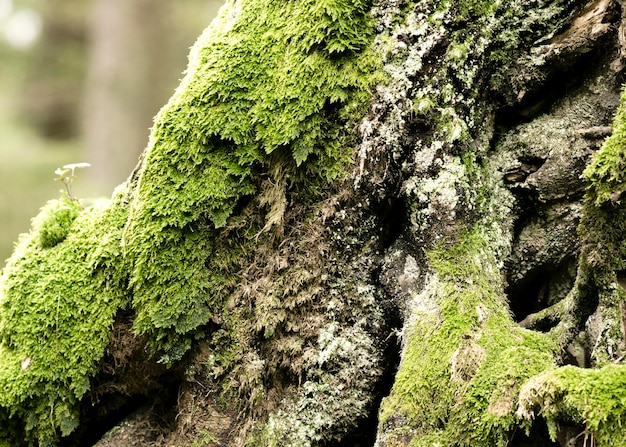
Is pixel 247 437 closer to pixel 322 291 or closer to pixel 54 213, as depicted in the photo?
pixel 322 291

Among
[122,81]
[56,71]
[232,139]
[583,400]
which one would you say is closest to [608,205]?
[583,400]

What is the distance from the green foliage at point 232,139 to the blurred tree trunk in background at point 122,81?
5901mm

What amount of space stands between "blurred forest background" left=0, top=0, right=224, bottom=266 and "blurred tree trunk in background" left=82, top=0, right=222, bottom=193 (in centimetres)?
1

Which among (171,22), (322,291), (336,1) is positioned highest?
(171,22)

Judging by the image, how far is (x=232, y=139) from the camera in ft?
7.93

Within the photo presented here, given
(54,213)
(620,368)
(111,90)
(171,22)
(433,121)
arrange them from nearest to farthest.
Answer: (620,368)
(433,121)
(54,213)
(111,90)
(171,22)

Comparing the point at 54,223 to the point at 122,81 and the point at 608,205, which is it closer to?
the point at 608,205

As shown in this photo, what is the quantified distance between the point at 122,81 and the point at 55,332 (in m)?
6.22

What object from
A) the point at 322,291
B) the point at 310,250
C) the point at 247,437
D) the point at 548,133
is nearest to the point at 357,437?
the point at 247,437

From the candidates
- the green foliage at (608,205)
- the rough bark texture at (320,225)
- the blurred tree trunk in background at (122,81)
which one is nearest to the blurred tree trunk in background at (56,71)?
the blurred tree trunk in background at (122,81)

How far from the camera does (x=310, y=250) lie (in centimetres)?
238

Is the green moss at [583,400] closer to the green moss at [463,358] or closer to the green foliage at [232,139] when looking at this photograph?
the green moss at [463,358]

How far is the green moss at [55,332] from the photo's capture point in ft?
8.07

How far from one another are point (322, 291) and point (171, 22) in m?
7.73
